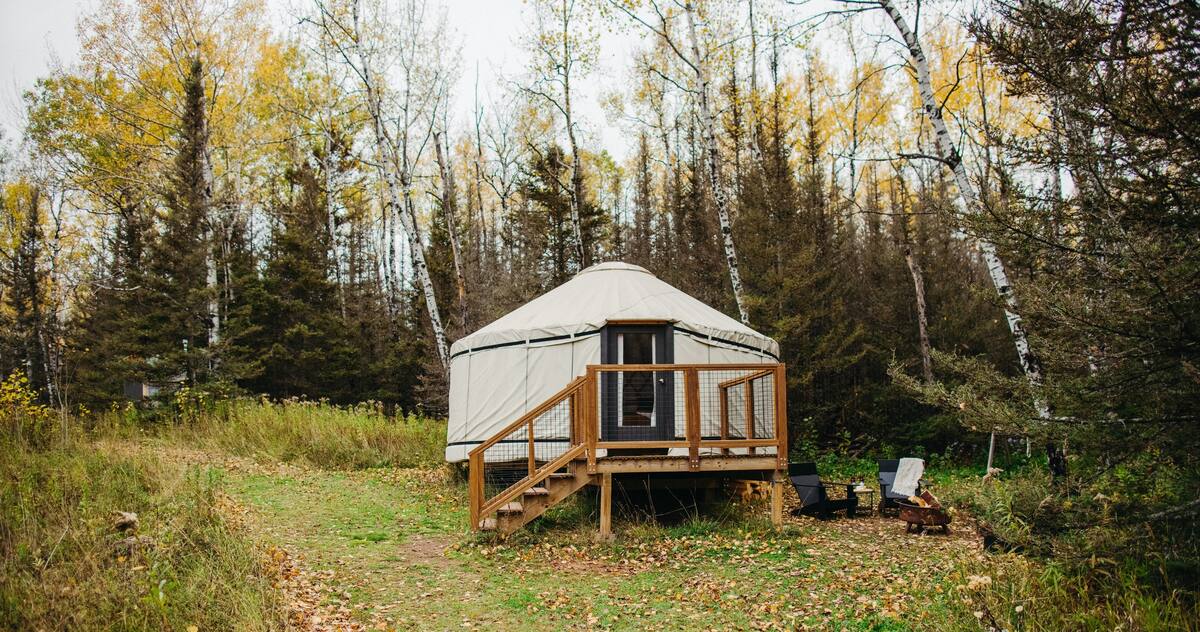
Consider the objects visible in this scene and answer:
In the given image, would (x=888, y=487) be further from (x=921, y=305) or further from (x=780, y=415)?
(x=921, y=305)

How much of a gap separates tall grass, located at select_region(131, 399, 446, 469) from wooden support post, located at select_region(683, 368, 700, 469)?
5.26 meters

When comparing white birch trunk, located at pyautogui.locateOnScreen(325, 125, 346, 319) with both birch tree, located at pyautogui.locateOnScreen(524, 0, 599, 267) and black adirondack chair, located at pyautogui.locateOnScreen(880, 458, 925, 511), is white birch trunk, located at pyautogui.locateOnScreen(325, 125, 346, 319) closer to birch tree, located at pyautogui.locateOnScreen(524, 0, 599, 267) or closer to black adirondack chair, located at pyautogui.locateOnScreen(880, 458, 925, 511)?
birch tree, located at pyautogui.locateOnScreen(524, 0, 599, 267)

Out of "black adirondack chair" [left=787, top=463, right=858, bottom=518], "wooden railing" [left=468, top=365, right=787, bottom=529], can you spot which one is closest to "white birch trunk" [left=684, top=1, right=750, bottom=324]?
"wooden railing" [left=468, top=365, right=787, bottom=529]

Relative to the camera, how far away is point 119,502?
510 cm

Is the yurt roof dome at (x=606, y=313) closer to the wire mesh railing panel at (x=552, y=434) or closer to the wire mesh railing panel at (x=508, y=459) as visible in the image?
the wire mesh railing panel at (x=552, y=434)

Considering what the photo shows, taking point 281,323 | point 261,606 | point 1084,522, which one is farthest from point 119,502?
point 281,323

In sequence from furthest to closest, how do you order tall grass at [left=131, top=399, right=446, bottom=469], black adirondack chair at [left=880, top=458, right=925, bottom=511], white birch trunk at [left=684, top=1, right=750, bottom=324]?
1. white birch trunk at [left=684, top=1, right=750, bottom=324]
2. tall grass at [left=131, top=399, right=446, bottom=469]
3. black adirondack chair at [left=880, top=458, right=925, bottom=511]

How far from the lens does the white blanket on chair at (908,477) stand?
296 inches

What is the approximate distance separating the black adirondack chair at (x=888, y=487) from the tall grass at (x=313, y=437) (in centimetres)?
605

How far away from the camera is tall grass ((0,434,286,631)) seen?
3643 mm

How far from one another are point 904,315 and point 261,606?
11688 millimetres

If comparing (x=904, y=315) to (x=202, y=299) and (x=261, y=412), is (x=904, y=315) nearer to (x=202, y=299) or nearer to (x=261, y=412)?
(x=261, y=412)

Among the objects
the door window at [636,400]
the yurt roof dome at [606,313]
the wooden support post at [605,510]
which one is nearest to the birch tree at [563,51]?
the yurt roof dome at [606,313]

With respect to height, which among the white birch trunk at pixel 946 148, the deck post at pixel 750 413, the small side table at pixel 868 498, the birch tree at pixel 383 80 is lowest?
the small side table at pixel 868 498
